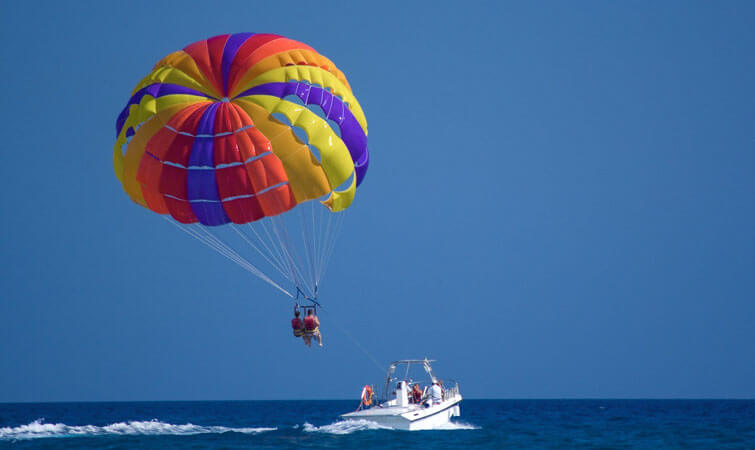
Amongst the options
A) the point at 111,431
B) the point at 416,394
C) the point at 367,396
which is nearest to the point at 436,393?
the point at 416,394

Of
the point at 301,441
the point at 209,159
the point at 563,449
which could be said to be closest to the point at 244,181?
the point at 209,159

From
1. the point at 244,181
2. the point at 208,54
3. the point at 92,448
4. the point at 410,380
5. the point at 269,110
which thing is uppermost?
the point at 208,54

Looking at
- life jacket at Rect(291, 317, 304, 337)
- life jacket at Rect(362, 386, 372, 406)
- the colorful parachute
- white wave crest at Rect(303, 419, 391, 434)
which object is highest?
the colorful parachute

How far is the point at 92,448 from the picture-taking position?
22031 millimetres

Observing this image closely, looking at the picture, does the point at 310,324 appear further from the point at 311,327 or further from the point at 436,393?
the point at 436,393

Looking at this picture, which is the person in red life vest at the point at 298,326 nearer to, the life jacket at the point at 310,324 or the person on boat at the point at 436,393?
the life jacket at the point at 310,324

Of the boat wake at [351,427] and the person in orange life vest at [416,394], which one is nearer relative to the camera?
the boat wake at [351,427]

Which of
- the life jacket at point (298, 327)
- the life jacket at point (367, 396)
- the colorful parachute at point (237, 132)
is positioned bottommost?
the life jacket at point (367, 396)

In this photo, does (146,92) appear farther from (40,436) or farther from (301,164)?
(40,436)

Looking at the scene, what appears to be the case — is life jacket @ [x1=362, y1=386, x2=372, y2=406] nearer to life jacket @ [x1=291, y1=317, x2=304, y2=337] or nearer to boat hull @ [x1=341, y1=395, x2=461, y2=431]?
boat hull @ [x1=341, y1=395, x2=461, y2=431]

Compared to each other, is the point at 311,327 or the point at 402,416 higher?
the point at 311,327

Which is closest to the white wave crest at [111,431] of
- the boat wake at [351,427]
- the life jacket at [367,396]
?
the boat wake at [351,427]

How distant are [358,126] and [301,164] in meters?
1.84

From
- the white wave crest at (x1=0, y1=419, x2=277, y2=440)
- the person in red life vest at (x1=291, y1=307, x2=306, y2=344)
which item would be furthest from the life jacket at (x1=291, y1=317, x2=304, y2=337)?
the white wave crest at (x1=0, y1=419, x2=277, y2=440)
